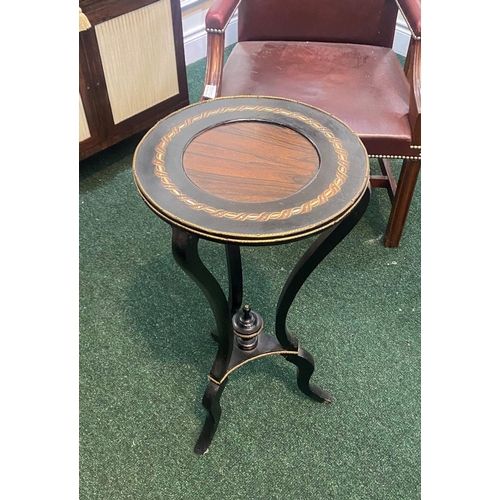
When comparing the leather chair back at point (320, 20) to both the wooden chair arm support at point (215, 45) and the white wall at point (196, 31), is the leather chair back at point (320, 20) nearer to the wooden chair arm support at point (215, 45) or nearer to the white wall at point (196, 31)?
the wooden chair arm support at point (215, 45)

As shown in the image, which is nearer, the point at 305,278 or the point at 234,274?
the point at 305,278

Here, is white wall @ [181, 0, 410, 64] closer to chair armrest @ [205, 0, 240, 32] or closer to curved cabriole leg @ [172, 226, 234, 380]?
chair armrest @ [205, 0, 240, 32]

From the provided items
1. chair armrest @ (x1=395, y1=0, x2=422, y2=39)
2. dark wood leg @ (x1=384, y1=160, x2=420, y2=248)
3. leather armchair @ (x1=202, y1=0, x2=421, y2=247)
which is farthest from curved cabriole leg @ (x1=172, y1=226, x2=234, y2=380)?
chair armrest @ (x1=395, y1=0, x2=422, y2=39)

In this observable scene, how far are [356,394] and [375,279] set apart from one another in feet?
1.43

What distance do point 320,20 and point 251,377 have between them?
4.14 ft

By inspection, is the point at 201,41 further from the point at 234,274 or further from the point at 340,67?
the point at 234,274

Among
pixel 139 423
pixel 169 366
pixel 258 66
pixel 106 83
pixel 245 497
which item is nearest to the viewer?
pixel 245 497

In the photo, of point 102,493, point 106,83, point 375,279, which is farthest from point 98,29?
point 102,493

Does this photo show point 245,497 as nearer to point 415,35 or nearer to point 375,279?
point 375,279

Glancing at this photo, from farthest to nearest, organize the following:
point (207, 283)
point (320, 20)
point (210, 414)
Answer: point (320, 20) < point (210, 414) < point (207, 283)

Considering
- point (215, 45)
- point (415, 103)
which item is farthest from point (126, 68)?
point (415, 103)

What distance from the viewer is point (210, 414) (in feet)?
3.86

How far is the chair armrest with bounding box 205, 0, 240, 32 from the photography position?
1437 mm

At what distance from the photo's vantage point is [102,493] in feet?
3.78
